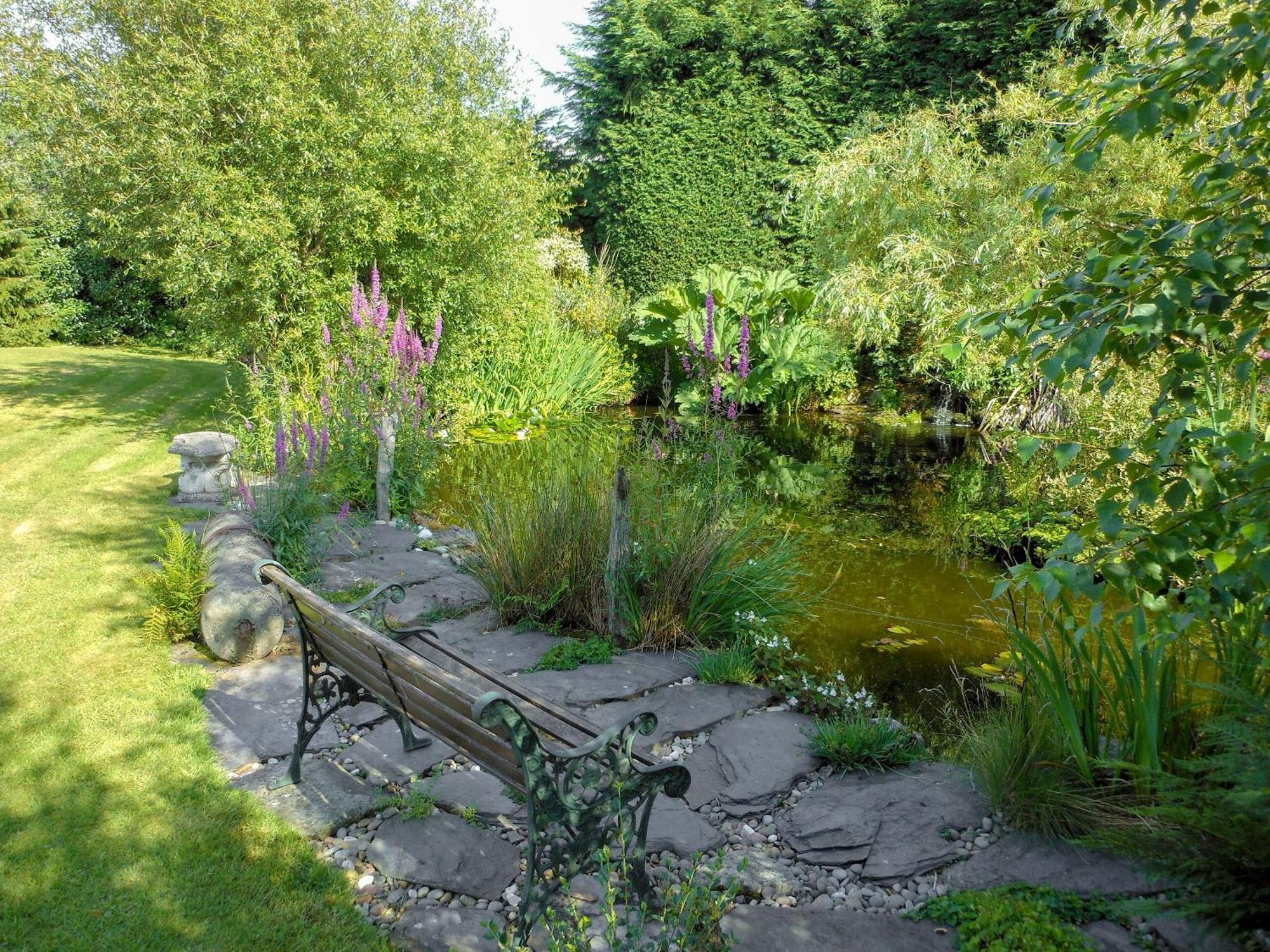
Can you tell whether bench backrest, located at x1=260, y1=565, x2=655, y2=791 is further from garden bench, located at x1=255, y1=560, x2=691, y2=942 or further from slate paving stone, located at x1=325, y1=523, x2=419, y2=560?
slate paving stone, located at x1=325, y1=523, x2=419, y2=560

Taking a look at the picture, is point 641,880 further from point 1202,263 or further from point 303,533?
point 303,533

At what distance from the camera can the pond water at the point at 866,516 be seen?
16.4ft

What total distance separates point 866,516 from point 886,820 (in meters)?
5.30

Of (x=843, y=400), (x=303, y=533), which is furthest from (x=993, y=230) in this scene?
(x=303, y=533)

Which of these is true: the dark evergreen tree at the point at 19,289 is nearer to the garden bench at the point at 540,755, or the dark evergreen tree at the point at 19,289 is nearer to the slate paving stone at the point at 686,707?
the slate paving stone at the point at 686,707

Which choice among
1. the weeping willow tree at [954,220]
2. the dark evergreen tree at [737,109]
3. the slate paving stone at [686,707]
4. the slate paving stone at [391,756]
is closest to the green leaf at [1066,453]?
the slate paving stone at [686,707]

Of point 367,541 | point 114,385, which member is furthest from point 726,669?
point 114,385

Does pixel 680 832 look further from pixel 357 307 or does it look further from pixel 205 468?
pixel 205 468

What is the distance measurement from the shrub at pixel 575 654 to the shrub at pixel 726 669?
1.45 ft

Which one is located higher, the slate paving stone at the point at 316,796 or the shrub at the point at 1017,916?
the shrub at the point at 1017,916

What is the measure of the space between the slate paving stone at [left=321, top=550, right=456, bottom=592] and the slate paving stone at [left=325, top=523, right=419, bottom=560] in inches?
2.6

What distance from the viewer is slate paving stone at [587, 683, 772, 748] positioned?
3.58 m

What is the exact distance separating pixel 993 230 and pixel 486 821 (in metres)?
8.32

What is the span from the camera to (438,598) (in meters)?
5.03
